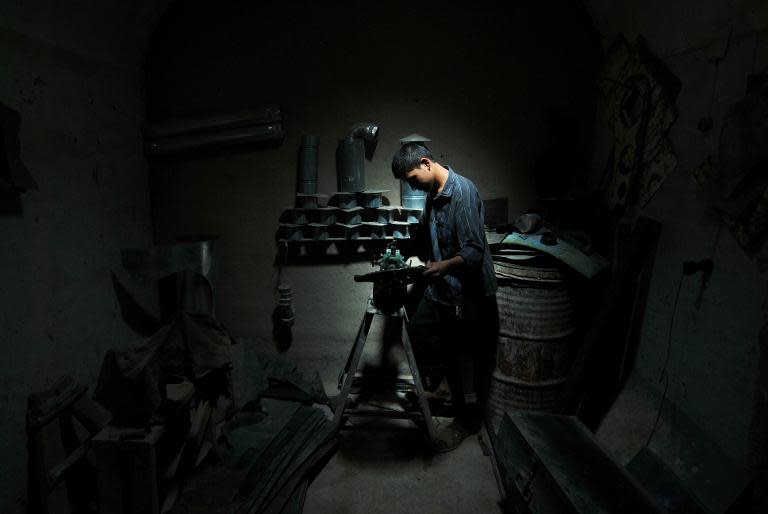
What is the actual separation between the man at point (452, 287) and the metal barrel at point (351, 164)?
60 centimetres

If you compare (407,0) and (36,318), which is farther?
(407,0)

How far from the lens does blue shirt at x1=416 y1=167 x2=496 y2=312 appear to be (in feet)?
8.38

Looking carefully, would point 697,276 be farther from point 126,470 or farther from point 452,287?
point 126,470

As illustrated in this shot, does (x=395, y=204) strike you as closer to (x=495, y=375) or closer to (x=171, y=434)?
(x=495, y=375)

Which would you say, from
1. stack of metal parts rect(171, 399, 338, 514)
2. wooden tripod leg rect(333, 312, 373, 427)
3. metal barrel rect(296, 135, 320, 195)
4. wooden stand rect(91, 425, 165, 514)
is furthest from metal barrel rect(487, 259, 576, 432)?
wooden stand rect(91, 425, 165, 514)

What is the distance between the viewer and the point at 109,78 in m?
2.79

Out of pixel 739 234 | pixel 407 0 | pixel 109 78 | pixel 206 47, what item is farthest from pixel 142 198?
pixel 739 234

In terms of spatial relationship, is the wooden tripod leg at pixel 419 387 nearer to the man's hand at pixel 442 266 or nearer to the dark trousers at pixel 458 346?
the dark trousers at pixel 458 346

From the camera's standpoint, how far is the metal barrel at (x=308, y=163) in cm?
318

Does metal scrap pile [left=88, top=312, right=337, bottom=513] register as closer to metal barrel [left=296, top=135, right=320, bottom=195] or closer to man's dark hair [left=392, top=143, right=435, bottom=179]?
metal barrel [left=296, top=135, right=320, bottom=195]

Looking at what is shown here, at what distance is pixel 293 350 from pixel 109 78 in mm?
2480

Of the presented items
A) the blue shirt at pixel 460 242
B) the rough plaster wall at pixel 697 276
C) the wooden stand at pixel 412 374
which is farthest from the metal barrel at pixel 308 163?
the rough plaster wall at pixel 697 276

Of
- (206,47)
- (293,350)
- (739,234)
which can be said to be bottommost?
(293,350)

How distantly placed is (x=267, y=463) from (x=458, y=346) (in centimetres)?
147
